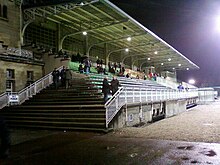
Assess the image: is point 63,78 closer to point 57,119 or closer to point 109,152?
point 57,119

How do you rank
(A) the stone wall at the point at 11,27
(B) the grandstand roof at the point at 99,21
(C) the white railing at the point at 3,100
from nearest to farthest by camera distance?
(C) the white railing at the point at 3,100
(A) the stone wall at the point at 11,27
(B) the grandstand roof at the point at 99,21

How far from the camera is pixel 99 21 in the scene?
1193 inches

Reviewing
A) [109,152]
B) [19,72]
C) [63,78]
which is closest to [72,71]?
[63,78]

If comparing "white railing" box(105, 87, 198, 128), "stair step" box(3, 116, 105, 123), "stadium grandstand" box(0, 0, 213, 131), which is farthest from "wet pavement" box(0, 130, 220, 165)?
"stadium grandstand" box(0, 0, 213, 131)

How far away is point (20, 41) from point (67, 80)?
7.93 m

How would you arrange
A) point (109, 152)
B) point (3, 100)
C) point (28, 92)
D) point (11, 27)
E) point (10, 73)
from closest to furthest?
1. point (109, 152)
2. point (3, 100)
3. point (28, 92)
4. point (10, 73)
5. point (11, 27)

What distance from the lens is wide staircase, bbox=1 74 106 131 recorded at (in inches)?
506

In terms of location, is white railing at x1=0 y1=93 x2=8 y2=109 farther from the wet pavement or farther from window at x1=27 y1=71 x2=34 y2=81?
the wet pavement

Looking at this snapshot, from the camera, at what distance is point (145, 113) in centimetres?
1764

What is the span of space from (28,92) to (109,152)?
12.6m

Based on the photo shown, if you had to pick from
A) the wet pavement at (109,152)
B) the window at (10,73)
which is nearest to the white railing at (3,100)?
the window at (10,73)

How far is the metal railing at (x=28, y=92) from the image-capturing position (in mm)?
17578

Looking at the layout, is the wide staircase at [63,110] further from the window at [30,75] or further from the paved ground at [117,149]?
the window at [30,75]

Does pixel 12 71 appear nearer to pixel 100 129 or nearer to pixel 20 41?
pixel 20 41
